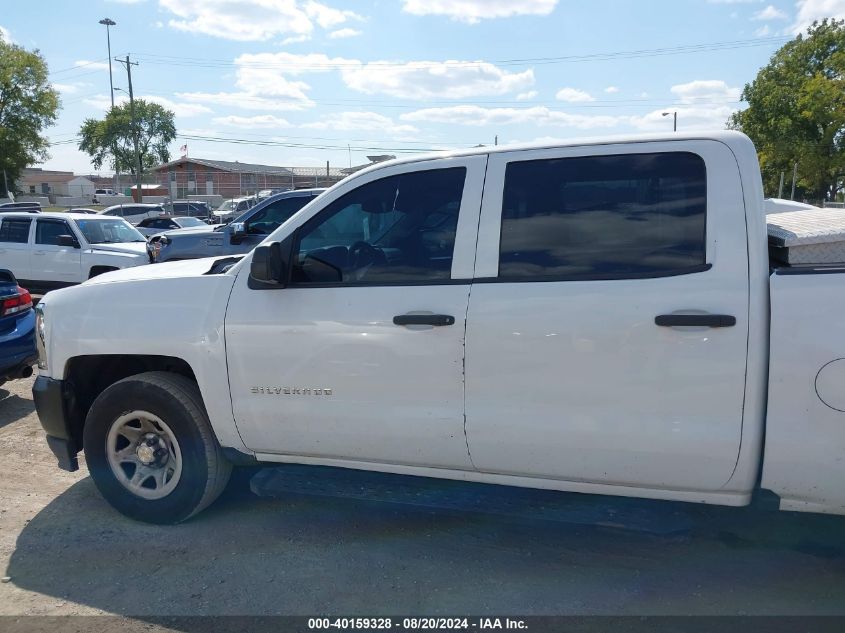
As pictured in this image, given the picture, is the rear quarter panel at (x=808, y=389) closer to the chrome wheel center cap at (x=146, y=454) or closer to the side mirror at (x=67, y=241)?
the chrome wheel center cap at (x=146, y=454)

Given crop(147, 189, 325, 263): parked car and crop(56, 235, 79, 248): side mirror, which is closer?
crop(147, 189, 325, 263): parked car

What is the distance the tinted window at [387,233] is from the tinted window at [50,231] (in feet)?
35.2

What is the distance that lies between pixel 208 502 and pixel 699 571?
8.57 feet

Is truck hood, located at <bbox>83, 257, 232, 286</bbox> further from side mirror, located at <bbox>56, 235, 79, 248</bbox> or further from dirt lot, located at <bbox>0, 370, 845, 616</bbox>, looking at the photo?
side mirror, located at <bbox>56, 235, 79, 248</bbox>

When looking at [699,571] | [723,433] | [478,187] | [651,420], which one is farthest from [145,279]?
[699,571]

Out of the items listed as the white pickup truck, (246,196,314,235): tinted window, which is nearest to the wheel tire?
the white pickup truck

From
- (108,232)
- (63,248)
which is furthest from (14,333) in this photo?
(108,232)

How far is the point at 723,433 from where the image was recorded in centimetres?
287

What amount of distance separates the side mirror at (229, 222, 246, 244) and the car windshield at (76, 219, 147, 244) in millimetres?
3350

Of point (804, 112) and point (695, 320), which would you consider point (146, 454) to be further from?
point (804, 112)

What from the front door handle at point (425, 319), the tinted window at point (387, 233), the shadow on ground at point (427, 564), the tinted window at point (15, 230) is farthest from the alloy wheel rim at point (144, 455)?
the tinted window at point (15, 230)

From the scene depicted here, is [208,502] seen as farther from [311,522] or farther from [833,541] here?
[833,541]

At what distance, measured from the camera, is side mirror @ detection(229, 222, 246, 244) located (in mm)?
10500

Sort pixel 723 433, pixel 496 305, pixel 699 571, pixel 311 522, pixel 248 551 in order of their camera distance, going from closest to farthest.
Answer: pixel 723 433 → pixel 496 305 → pixel 699 571 → pixel 248 551 → pixel 311 522
